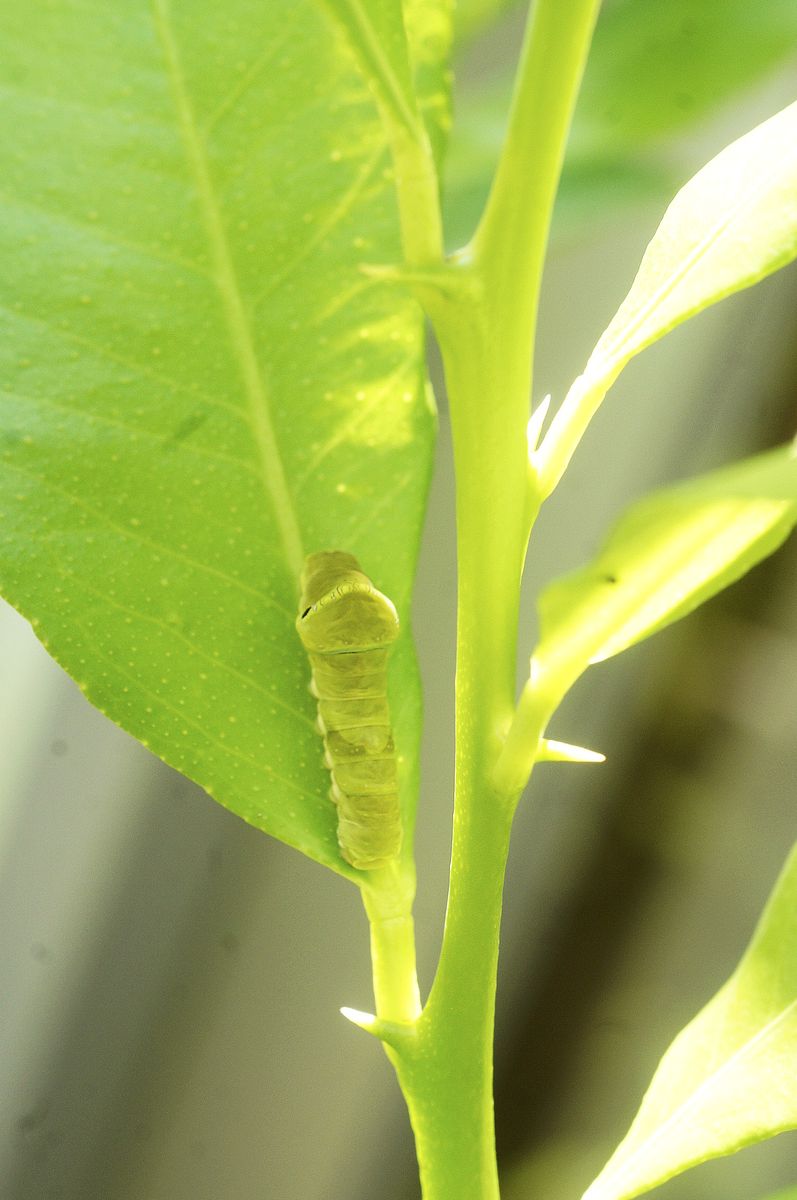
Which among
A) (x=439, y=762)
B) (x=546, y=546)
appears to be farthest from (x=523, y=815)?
(x=546, y=546)

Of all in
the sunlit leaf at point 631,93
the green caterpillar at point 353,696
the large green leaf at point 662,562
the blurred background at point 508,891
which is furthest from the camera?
the blurred background at point 508,891

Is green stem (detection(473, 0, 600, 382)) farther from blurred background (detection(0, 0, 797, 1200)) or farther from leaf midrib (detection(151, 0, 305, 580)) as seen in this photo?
blurred background (detection(0, 0, 797, 1200))

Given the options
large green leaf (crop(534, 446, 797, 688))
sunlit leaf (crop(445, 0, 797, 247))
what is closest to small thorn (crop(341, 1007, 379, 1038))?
large green leaf (crop(534, 446, 797, 688))

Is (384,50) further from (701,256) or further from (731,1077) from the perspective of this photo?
(731,1077)

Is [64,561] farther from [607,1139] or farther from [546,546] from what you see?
[607,1139]

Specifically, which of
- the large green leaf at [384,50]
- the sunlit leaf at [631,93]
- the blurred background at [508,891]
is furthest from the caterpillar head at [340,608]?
the blurred background at [508,891]

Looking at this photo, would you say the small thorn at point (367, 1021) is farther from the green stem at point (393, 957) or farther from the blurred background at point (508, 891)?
the blurred background at point (508, 891)
